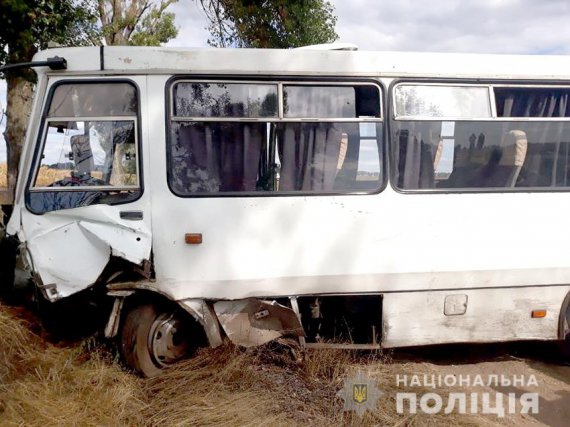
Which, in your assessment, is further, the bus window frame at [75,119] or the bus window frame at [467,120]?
the bus window frame at [467,120]

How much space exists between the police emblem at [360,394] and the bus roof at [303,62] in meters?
2.49

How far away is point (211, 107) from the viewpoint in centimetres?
393

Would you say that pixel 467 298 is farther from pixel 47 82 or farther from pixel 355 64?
pixel 47 82

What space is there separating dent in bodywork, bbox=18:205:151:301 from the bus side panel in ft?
7.02

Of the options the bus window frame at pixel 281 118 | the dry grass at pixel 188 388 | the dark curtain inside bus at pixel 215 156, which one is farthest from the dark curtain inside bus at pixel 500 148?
the dry grass at pixel 188 388

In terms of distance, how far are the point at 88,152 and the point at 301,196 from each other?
176 cm

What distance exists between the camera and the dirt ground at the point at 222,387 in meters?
3.33

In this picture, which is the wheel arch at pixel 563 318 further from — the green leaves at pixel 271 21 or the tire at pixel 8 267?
the green leaves at pixel 271 21

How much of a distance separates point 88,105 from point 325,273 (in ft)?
7.61

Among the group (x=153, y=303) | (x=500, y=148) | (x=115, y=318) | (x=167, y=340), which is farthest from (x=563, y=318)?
(x=115, y=318)

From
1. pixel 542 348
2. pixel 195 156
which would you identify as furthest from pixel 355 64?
pixel 542 348

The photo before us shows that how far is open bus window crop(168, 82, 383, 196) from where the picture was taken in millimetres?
A: 3914

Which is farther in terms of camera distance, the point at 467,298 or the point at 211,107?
the point at 467,298

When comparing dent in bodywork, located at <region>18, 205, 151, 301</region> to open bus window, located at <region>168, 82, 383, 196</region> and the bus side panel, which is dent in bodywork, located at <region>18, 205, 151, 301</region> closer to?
open bus window, located at <region>168, 82, 383, 196</region>
